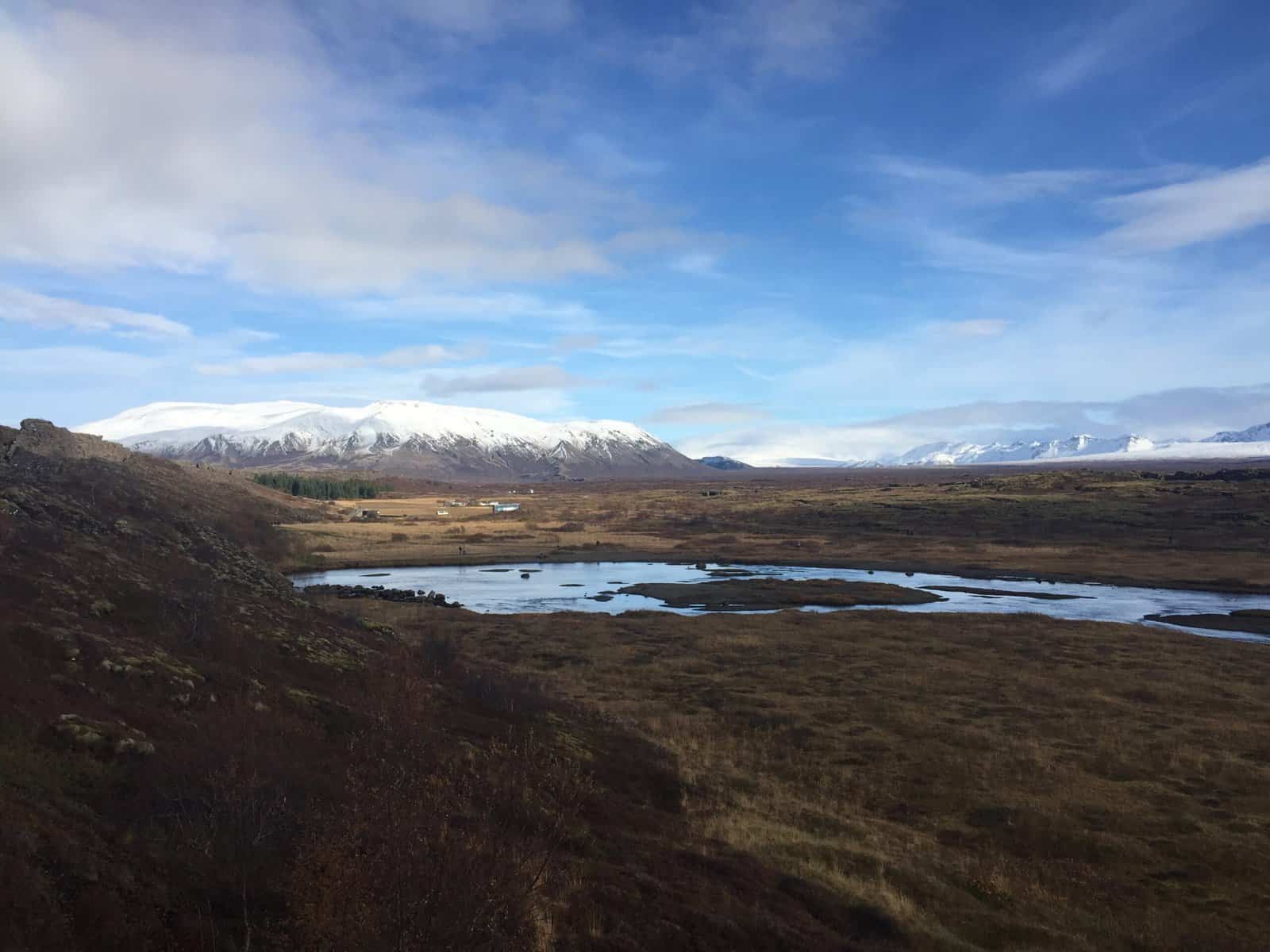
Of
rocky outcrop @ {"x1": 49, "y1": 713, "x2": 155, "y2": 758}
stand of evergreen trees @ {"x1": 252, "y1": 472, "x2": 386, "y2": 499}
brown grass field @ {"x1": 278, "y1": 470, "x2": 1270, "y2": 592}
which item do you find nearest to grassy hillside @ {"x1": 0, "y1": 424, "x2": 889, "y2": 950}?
rocky outcrop @ {"x1": 49, "y1": 713, "x2": 155, "y2": 758}

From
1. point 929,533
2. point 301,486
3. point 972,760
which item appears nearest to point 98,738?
point 972,760

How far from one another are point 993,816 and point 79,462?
→ 72.6 metres

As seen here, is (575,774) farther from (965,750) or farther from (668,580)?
(668,580)

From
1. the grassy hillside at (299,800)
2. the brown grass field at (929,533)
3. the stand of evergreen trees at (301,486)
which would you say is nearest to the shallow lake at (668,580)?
the brown grass field at (929,533)

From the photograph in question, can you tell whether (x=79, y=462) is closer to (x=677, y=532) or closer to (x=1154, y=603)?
(x=677, y=532)

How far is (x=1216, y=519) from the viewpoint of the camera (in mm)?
105750

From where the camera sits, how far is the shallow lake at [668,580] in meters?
62.4

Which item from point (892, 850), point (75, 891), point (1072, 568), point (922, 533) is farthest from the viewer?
point (922, 533)

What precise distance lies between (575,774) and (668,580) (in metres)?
64.8

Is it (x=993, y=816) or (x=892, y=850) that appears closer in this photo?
(x=892, y=850)

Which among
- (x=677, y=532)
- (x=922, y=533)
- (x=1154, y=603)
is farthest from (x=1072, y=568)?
(x=677, y=532)

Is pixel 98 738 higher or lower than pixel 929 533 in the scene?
higher

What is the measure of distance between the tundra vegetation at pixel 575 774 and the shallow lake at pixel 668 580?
11783 millimetres

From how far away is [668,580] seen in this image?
8088cm
